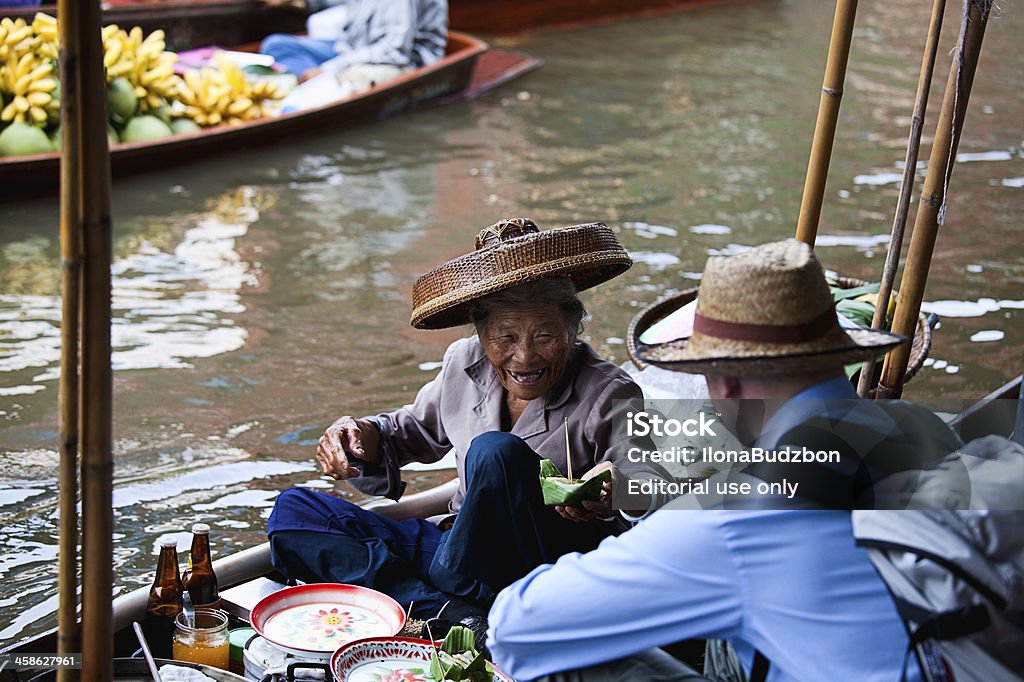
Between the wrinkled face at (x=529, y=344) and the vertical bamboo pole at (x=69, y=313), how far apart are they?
3.64ft

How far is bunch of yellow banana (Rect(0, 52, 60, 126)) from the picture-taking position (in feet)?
19.9

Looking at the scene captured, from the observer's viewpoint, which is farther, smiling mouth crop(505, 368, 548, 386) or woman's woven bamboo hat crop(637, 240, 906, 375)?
smiling mouth crop(505, 368, 548, 386)

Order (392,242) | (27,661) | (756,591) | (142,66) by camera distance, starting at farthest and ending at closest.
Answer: (142,66), (392,242), (27,661), (756,591)

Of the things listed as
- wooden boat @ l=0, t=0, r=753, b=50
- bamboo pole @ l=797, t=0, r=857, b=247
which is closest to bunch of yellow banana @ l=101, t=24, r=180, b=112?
wooden boat @ l=0, t=0, r=753, b=50

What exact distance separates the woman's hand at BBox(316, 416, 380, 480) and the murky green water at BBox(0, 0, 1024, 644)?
872 mm

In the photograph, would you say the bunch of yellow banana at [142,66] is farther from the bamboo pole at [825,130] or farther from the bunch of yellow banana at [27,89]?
the bamboo pole at [825,130]

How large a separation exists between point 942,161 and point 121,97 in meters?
4.89

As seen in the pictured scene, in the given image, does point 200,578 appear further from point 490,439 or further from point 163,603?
point 490,439

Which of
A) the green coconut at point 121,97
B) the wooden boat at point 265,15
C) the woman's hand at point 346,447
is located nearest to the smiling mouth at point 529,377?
the woman's hand at point 346,447

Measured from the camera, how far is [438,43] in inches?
329

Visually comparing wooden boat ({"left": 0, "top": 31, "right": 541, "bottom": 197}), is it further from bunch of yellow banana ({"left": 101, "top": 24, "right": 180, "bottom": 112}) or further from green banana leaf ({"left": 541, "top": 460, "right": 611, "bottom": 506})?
green banana leaf ({"left": 541, "top": 460, "right": 611, "bottom": 506})

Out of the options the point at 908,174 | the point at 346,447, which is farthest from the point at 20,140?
the point at 908,174

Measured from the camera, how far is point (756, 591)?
1.57 metres

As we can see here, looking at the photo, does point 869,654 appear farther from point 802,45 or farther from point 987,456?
point 802,45
